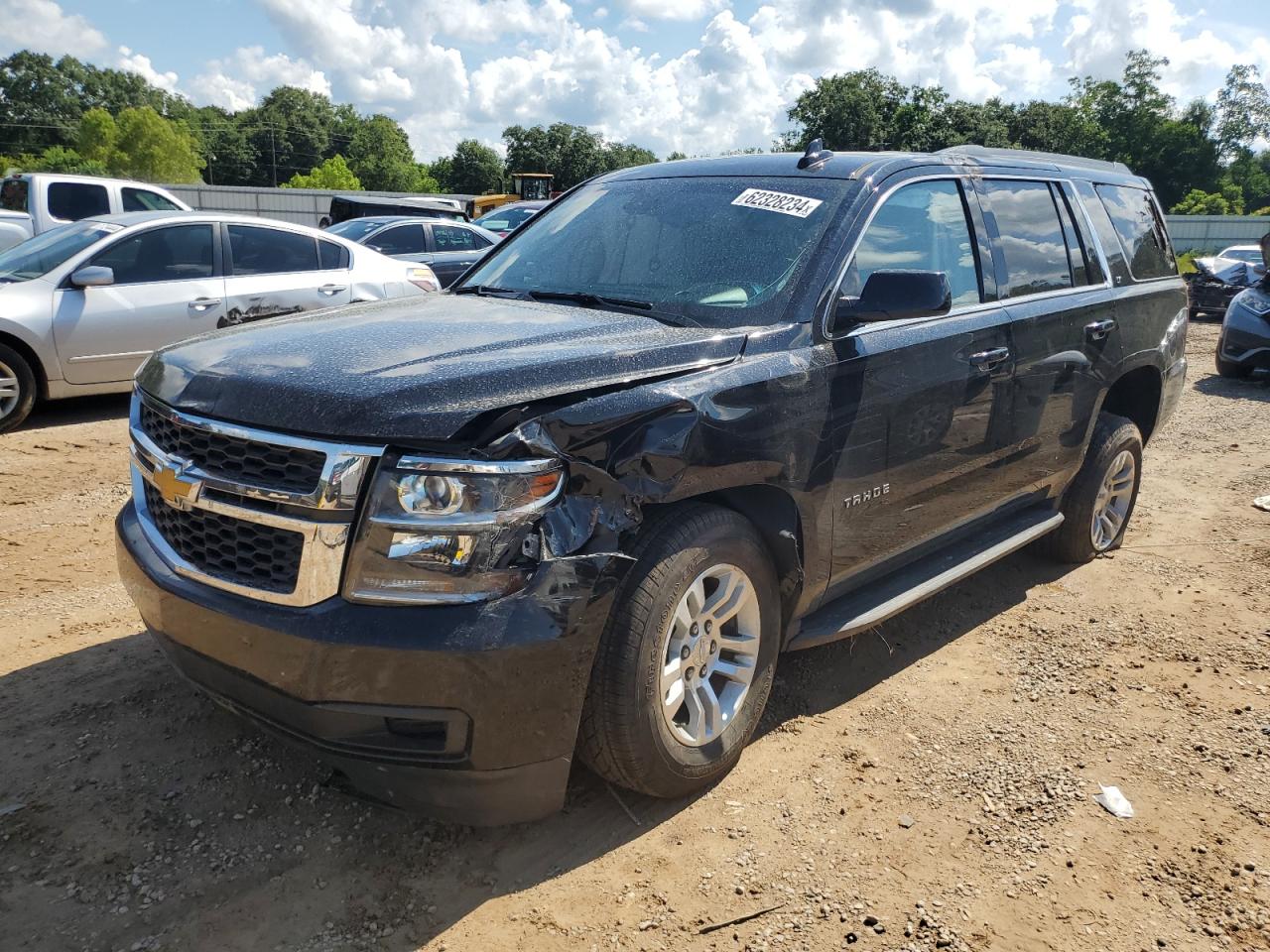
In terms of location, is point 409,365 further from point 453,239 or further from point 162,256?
point 453,239

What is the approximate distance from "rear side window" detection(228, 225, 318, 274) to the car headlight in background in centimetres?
92

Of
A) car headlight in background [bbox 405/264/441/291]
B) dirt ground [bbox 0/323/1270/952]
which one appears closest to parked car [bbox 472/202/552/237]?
car headlight in background [bbox 405/264/441/291]

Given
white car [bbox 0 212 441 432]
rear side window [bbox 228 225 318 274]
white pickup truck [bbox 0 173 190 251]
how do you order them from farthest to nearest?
white pickup truck [bbox 0 173 190 251]
rear side window [bbox 228 225 318 274]
white car [bbox 0 212 441 432]

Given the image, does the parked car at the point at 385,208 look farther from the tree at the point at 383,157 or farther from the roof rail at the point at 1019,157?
the tree at the point at 383,157

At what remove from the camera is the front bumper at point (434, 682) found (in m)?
2.23

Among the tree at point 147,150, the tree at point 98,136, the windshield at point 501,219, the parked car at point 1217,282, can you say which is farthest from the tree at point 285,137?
the parked car at point 1217,282

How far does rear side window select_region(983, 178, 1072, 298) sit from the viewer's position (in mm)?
4016

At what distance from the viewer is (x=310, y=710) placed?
2.31m

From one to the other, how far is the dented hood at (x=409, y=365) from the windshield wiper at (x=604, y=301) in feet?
0.26

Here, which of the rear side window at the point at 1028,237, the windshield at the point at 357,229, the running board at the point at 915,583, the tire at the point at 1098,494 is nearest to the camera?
the running board at the point at 915,583

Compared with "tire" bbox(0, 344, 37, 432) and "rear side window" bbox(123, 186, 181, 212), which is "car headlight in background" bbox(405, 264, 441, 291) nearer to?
"tire" bbox(0, 344, 37, 432)

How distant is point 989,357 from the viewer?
3732 millimetres

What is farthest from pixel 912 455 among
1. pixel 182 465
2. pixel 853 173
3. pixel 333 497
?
pixel 182 465

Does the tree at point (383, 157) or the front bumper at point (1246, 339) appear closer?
the front bumper at point (1246, 339)
